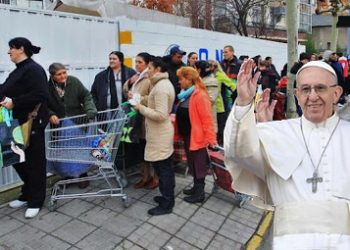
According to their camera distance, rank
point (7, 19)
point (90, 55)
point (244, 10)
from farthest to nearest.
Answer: point (244, 10) → point (90, 55) → point (7, 19)

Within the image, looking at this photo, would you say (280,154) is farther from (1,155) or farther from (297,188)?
(1,155)

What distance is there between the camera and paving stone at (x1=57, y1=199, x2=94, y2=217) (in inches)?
180

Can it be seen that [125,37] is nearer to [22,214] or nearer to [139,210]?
[139,210]

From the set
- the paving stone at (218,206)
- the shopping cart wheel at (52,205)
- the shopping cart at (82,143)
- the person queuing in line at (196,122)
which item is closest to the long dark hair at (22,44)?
the shopping cart at (82,143)

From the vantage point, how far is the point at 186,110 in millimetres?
4992

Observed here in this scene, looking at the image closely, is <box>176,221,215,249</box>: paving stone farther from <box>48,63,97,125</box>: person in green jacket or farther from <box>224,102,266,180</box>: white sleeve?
<box>224,102,266,180</box>: white sleeve

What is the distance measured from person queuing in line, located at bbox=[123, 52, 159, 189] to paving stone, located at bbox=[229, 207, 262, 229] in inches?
44.9

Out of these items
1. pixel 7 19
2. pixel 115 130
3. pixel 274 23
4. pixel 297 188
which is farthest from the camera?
pixel 274 23

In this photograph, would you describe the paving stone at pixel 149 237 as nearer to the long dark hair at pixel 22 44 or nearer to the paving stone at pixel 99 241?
the paving stone at pixel 99 241

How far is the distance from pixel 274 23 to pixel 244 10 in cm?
1605

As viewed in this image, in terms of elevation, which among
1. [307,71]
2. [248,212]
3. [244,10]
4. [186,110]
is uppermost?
[244,10]

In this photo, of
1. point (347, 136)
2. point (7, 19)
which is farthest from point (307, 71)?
point (7, 19)

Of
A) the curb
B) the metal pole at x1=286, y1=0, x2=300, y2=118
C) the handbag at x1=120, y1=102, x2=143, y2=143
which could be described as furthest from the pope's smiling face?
the metal pole at x1=286, y1=0, x2=300, y2=118

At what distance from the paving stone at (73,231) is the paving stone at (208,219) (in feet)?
3.81
